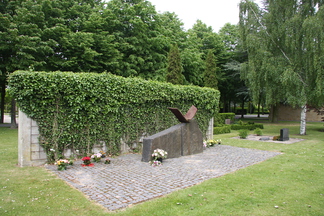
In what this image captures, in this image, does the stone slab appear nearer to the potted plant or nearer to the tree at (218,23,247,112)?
the potted plant

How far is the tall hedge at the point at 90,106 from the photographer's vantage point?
293 inches

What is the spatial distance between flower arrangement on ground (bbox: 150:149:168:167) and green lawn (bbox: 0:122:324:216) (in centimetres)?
219

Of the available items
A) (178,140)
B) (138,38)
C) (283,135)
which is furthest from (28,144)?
(138,38)

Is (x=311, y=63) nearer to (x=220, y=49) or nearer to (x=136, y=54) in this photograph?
(x=136, y=54)

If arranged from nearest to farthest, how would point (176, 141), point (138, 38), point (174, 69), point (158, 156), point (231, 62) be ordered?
1. point (158, 156)
2. point (176, 141)
3. point (174, 69)
4. point (138, 38)
5. point (231, 62)

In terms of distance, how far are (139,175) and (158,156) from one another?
153 centimetres

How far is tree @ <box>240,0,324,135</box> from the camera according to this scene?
14.9 metres

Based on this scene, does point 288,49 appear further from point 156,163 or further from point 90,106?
point 90,106

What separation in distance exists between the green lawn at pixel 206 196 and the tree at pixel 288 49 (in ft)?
33.4

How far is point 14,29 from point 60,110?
10.2m

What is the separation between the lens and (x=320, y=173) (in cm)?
698

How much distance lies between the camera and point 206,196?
4.99m

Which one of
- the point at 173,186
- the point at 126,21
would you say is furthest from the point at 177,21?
the point at 173,186

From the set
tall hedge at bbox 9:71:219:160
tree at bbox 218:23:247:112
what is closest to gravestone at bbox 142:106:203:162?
tall hedge at bbox 9:71:219:160
